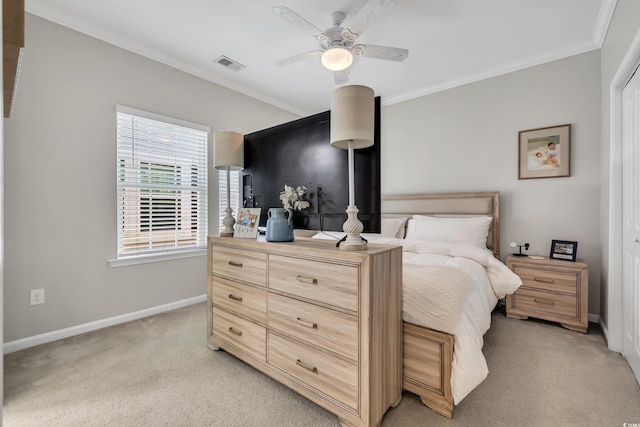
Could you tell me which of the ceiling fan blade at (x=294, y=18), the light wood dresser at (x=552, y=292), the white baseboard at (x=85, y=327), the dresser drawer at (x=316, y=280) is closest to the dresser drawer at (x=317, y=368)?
the dresser drawer at (x=316, y=280)

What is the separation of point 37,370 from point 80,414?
74 centimetres

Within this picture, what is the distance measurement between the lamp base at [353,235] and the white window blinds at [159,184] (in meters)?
2.42

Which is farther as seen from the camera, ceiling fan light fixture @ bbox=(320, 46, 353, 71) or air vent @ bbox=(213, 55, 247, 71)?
air vent @ bbox=(213, 55, 247, 71)

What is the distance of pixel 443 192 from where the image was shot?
12.5ft

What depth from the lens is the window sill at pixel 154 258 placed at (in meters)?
2.88

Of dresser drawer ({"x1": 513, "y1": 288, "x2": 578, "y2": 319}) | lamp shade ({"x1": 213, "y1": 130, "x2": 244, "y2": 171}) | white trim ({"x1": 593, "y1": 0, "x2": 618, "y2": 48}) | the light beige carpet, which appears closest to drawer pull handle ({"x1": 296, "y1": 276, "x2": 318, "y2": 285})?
the light beige carpet

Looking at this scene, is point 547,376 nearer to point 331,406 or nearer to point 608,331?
point 608,331

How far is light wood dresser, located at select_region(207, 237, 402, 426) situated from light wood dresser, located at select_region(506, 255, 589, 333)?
6.39ft

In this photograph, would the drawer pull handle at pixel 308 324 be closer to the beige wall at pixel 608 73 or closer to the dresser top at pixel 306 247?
the dresser top at pixel 306 247

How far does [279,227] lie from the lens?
1.95 m

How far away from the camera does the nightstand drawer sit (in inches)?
75.9

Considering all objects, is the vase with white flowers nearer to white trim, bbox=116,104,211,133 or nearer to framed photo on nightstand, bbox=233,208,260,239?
framed photo on nightstand, bbox=233,208,260,239

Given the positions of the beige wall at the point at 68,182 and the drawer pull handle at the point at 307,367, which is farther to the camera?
the beige wall at the point at 68,182

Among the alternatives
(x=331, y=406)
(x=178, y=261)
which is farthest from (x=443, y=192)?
(x=178, y=261)
